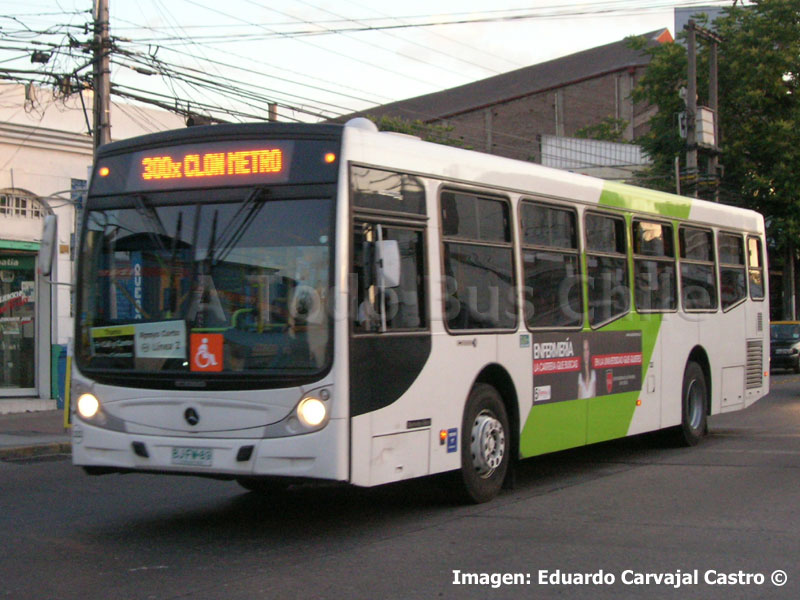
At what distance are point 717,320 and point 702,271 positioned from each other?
79cm

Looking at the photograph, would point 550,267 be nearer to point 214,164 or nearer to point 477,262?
point 477,262

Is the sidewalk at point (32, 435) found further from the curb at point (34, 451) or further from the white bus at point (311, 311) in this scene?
the white bus at point (311, 311)

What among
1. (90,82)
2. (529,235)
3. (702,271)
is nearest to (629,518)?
(529,235)

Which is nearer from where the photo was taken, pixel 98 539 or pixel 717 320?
pixel 98 539

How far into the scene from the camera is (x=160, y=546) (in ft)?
24.5

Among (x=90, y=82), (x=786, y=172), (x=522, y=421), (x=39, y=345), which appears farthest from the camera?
(x=786, y=172)

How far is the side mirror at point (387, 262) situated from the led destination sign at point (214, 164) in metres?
0.94

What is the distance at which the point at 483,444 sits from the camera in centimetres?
885

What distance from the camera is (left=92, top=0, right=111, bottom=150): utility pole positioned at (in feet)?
59.8

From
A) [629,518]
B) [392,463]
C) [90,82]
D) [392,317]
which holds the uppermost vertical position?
[90,82]

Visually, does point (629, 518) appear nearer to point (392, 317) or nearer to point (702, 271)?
point (392, 317)

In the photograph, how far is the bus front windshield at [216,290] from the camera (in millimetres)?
7324

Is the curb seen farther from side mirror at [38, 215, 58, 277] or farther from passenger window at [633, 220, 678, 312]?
passenger window at [633, 220, 678, 312]

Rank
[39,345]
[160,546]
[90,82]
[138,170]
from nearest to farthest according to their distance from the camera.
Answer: [160,546] < [138,170] < [90,82] < [39,345]
